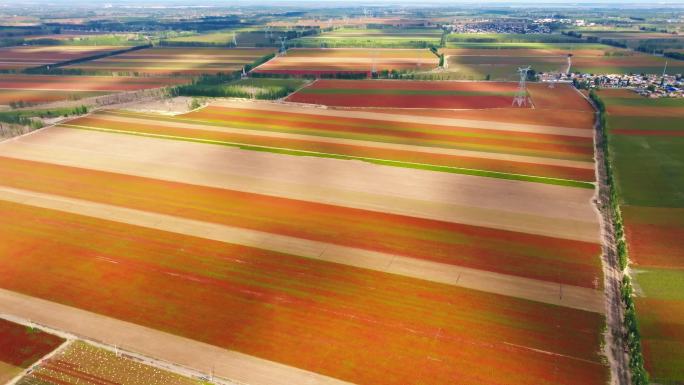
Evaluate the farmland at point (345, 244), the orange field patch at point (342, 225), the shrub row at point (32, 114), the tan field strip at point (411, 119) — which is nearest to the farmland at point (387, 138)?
the tan field strip at point (411, 119)

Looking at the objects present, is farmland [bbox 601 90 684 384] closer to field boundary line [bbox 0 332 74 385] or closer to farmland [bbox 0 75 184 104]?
field boundary line [bbox 0 332 74 385]

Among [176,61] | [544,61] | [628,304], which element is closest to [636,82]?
[544,61]

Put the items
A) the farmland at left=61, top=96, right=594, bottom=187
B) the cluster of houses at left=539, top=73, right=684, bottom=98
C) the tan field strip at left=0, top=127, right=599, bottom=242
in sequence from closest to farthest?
1. the tan field strip at left=0, top=127, right=599, bottom=242
2. the farmland at left=61, top=96, right=594, bottom=187
3. the cluster of houses at left=539, top=73, right=684, bottom=98

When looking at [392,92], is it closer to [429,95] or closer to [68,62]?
[429,95]

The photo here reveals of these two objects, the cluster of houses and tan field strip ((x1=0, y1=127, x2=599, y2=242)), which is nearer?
tan field strip ((x1=0, y1=127, x2=599, y2=242))

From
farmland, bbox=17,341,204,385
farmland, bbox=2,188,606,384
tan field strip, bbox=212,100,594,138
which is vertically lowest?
farmland, bbox=17,341,204,385

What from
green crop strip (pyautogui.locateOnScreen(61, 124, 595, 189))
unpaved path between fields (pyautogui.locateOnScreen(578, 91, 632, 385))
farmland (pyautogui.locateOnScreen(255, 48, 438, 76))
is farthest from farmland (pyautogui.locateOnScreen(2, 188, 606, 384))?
farmland (pyautogui.locateOnScreen(255, 48, 438, 76))
